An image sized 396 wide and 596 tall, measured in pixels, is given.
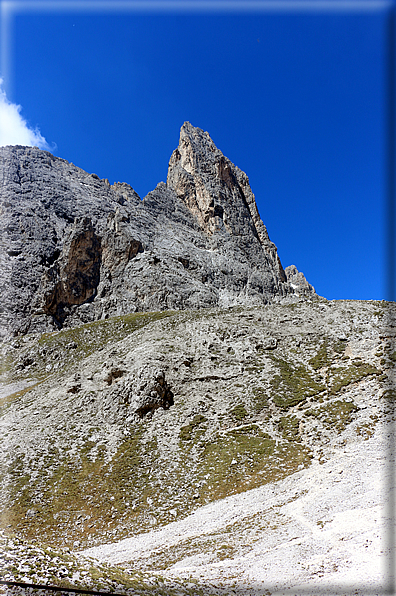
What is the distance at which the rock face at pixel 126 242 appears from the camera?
10100 centimetres

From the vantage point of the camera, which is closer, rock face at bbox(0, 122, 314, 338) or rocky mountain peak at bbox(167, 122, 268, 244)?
rock face at bbox(0, 122, 314, 338)

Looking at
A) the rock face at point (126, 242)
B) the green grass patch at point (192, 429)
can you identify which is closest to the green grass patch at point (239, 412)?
the green grass patch at point (192, 429)

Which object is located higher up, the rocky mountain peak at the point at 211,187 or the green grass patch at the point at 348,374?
the rocky mountain peak at the point at 211,187

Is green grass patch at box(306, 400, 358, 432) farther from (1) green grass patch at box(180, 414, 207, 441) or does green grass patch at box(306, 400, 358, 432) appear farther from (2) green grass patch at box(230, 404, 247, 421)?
(1) green grass patch at box(180, 414, 207, 441)

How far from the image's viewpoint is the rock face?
10100cm

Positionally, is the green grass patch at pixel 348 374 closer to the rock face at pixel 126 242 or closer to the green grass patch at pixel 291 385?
the green grass patch at pixel 291 385

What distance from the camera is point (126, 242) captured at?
111m

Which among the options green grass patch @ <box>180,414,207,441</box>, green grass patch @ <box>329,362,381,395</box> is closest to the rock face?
green grass patch @ <box>180,414,207,441</box>

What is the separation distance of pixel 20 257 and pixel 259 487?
361 ft

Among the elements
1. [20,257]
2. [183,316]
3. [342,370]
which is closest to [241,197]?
[20,257]

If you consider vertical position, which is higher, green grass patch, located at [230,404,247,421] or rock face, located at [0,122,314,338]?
rock face, located at [0,122,314,338]

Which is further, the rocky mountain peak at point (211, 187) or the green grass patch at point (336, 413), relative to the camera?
the rocky mountain peak at point (211, 187)

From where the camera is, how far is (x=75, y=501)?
26609mm

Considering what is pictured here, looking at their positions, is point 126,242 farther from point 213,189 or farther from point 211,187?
point 211,187
